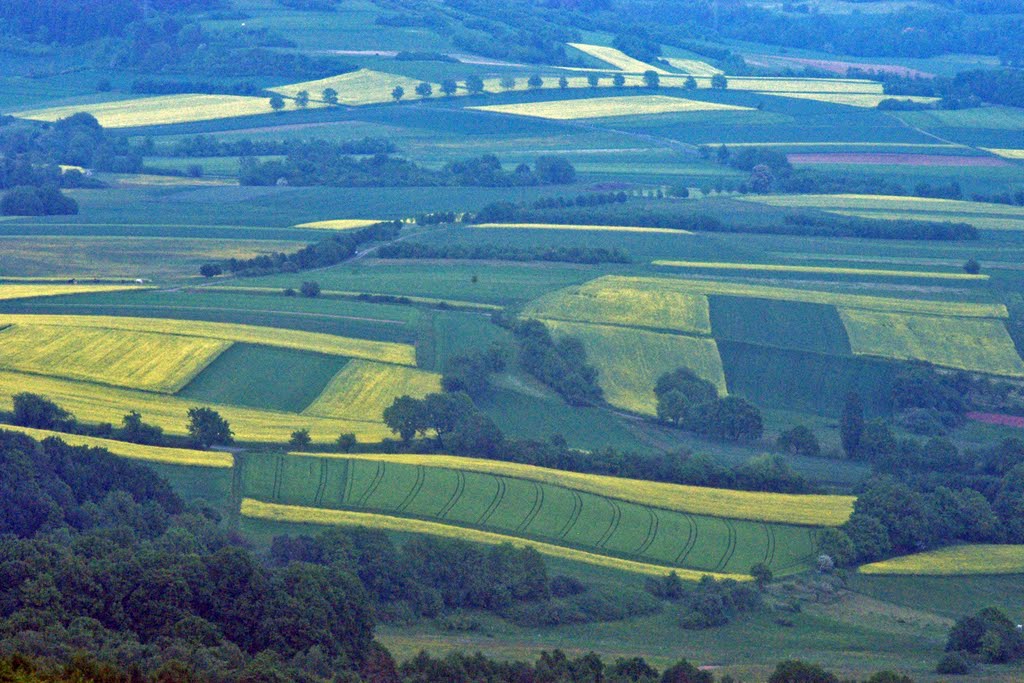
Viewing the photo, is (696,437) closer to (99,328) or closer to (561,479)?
(561,479)

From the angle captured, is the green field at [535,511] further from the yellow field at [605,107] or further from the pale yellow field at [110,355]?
the yellow field at [605,107]

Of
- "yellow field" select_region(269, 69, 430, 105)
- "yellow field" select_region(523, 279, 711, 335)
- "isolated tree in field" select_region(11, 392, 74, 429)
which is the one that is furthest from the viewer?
"yellow field" select_region(269, 69, 430, 105)

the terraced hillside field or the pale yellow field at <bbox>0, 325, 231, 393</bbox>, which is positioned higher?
the pale yellow field at <bbox>0, 325, 231, 393</bbox>

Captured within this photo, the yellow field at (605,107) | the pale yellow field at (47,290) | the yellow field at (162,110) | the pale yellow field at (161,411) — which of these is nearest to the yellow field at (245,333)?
the pale yellow field at (47,290)

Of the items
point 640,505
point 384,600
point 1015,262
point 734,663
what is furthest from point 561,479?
point 1015,262

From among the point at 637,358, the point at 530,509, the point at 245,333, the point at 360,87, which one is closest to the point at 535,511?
the point at 530,509

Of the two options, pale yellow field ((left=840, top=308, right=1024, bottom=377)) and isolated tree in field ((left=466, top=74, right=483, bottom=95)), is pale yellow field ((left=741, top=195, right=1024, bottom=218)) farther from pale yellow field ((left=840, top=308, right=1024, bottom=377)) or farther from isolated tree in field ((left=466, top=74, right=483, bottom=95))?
isolated tree in field ((left=466, top=74, right=483, bottom=95))

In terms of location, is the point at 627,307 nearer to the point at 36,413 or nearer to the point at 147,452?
the point at 147,452

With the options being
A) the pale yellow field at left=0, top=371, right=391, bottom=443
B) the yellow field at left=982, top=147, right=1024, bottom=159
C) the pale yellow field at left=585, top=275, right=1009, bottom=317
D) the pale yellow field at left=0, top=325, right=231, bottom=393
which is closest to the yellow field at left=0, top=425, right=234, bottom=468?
the pale yellow field at left=0, top=371, right=391, bottom=443
